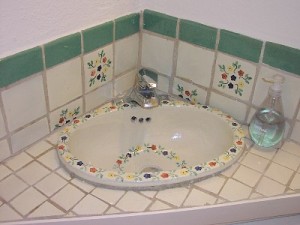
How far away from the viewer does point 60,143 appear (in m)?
0.82

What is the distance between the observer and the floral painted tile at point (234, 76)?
885 millimetres

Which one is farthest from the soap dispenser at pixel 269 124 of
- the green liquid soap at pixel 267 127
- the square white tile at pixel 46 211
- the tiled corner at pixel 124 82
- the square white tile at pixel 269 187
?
the square white tile at pixel 46 211

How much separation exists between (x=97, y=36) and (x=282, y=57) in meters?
0.43

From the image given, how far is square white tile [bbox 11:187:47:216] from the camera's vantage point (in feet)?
2.24

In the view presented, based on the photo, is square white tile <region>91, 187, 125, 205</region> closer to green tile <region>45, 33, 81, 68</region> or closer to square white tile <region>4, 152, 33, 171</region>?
square white tile <region>4, 152, 33, 171</region>

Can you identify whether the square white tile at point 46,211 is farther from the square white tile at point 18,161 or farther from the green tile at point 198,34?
the green tile at point 198,34

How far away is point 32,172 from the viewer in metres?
0.77

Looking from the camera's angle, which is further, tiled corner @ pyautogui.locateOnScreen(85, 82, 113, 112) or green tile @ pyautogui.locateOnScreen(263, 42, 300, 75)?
tiled corner @ pyautogui.locateOnScreen(85, 82, 113, 112)

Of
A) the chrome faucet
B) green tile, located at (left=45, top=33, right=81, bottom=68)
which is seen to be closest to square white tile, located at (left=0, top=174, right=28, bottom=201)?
green tile, located at (left=45, top=33, right=81, bottom=68)

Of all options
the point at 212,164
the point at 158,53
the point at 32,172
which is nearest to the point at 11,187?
the point at 32,172

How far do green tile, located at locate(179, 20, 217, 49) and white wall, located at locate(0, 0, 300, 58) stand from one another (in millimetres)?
15

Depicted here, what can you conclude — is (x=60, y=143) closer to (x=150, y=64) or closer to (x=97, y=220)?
(x=97, y=220)

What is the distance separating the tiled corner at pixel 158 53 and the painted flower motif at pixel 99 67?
0.41 feet

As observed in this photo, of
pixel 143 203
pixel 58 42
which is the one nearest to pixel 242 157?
pixel 143 203
